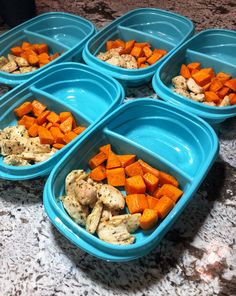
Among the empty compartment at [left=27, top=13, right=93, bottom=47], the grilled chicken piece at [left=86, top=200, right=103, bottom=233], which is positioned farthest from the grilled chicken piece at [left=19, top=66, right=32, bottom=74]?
the grilled chicken piece at [left=86, top=200, right=103, bottom=233]

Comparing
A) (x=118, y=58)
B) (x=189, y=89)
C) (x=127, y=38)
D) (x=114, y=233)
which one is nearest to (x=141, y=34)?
(x=127, y=38)

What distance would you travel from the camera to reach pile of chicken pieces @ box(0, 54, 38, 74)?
1120 millimetres

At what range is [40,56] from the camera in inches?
46.3

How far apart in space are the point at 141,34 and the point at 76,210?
2.40ft

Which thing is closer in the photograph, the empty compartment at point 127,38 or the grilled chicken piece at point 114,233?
the grilled chicken piece at point 114,233

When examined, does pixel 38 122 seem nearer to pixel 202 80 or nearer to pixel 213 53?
pixel 202 80

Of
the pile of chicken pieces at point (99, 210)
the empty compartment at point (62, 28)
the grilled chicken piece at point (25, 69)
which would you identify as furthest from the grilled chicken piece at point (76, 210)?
the empty compartment at point (62, 28)

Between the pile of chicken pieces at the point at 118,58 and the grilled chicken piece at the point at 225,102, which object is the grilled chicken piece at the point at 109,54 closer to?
the pile of chicken pieces at the point at 118,58

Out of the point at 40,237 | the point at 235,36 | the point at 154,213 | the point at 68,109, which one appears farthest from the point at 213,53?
the point at 40,237

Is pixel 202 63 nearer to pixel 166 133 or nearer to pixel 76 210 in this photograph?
pixel 166 133

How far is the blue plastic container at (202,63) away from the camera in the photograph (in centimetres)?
91

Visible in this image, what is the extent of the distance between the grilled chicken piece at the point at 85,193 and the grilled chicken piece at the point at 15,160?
0.51ft

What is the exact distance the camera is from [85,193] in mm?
725

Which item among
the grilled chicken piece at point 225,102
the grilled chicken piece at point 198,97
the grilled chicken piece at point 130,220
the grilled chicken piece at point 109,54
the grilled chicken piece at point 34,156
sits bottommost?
the grilled chicken piece at point 130,220
